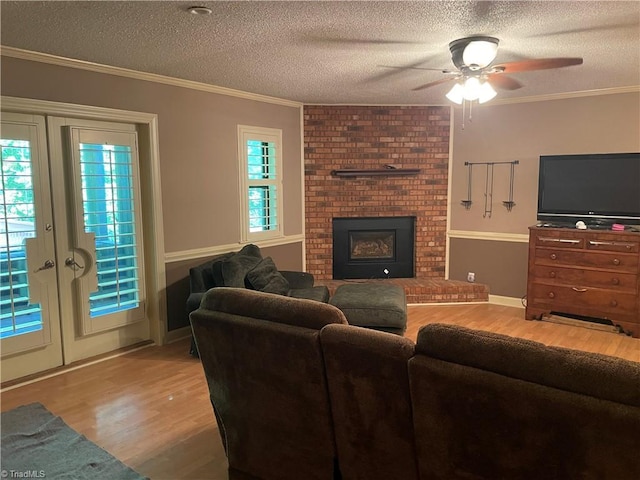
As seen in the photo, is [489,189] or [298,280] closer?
[298,280]

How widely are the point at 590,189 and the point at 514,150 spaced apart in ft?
3.23

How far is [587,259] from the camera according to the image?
471cm

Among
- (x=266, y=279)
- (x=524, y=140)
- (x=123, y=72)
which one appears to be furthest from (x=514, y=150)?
(x=123, y=72)

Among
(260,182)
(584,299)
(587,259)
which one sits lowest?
(584,299)

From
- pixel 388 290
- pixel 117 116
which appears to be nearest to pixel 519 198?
pixel 388 290

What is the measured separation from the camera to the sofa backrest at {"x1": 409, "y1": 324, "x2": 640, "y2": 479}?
4.40 ft

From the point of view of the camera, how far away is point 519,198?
5586 millimetres

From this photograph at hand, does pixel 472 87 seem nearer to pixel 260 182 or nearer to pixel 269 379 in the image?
pixel 269 379

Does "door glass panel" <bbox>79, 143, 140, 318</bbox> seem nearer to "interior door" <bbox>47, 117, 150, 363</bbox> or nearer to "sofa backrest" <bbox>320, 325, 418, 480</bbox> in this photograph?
"interior door" <bbox>47, 117, 150, 363</bbox>

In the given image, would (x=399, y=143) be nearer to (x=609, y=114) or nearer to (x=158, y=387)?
→ (x=609, y=114)

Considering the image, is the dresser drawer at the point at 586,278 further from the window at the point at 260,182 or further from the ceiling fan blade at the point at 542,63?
the window at the point at 260,182

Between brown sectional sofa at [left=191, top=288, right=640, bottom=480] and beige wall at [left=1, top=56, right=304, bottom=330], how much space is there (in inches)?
92.9

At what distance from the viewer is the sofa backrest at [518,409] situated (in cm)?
134

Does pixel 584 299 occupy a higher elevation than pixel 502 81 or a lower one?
lower
